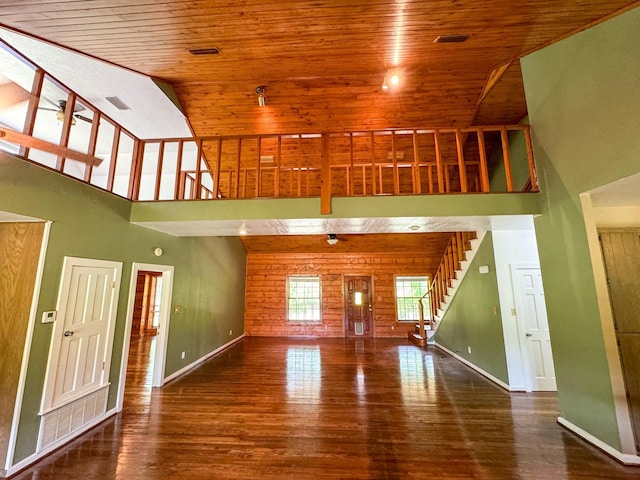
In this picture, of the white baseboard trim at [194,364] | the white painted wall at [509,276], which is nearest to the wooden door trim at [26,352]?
the white baseboard trim at [194,364]

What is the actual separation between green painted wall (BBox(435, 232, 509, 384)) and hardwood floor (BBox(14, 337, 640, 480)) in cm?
44

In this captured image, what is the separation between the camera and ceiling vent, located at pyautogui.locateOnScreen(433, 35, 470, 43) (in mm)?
3378

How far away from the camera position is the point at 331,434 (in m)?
2.91

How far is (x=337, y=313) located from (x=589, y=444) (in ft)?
20.6

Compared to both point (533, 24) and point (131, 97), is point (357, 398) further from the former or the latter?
point (131, 97)

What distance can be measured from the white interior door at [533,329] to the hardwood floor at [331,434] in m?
0.28

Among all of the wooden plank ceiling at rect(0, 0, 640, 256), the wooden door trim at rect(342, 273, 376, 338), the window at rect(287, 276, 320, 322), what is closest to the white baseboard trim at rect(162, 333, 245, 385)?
the window at rect(287, 276, 320, 322)

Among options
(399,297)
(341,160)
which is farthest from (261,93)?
(399,297)

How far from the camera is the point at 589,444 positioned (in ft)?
8.86

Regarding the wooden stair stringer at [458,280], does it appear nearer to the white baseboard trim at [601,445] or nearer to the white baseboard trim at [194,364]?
the white baseboard trim at [601,445]

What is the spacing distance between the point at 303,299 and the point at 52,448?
6.47 metres

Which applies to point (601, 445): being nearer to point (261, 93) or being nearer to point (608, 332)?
point (608, 332)

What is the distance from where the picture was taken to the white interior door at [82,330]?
274 cm

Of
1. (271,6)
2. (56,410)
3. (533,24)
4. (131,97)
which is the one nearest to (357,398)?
(56,410)
